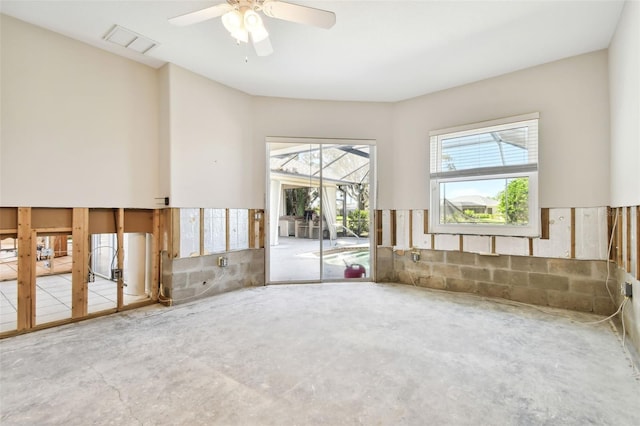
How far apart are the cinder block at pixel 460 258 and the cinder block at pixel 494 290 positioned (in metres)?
0.34

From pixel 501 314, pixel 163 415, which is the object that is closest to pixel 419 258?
pixel 501 314

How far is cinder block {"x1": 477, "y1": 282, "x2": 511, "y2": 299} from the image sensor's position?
13.4ft

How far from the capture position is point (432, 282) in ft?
15.5

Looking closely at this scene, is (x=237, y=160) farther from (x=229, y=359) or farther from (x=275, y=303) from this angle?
(x=229, y=359)

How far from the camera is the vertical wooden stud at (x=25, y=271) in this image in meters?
2.95

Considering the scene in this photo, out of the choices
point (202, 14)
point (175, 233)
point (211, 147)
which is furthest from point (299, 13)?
point (175, 233)

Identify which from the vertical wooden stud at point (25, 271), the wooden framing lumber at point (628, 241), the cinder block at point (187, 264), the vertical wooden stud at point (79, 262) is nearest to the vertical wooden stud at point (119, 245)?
the vertical wooden stud at point (79, 262)

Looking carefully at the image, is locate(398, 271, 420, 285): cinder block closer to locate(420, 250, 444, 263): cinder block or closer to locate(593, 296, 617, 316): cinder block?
locate(420, 250, 444, 263): cinder block

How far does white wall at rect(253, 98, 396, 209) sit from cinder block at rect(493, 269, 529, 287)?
1.89 meters

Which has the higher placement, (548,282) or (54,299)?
(548,282)

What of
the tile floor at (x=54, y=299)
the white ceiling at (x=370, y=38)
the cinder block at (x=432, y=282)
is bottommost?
the tile floor at (x=54, y=299)

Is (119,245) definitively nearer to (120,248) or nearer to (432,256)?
(120,248)

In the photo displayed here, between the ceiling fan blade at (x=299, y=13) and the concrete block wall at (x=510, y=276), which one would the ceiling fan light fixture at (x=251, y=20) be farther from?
the concrete block wall at (x=510, y=276)

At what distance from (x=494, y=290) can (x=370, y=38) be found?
370 cm
